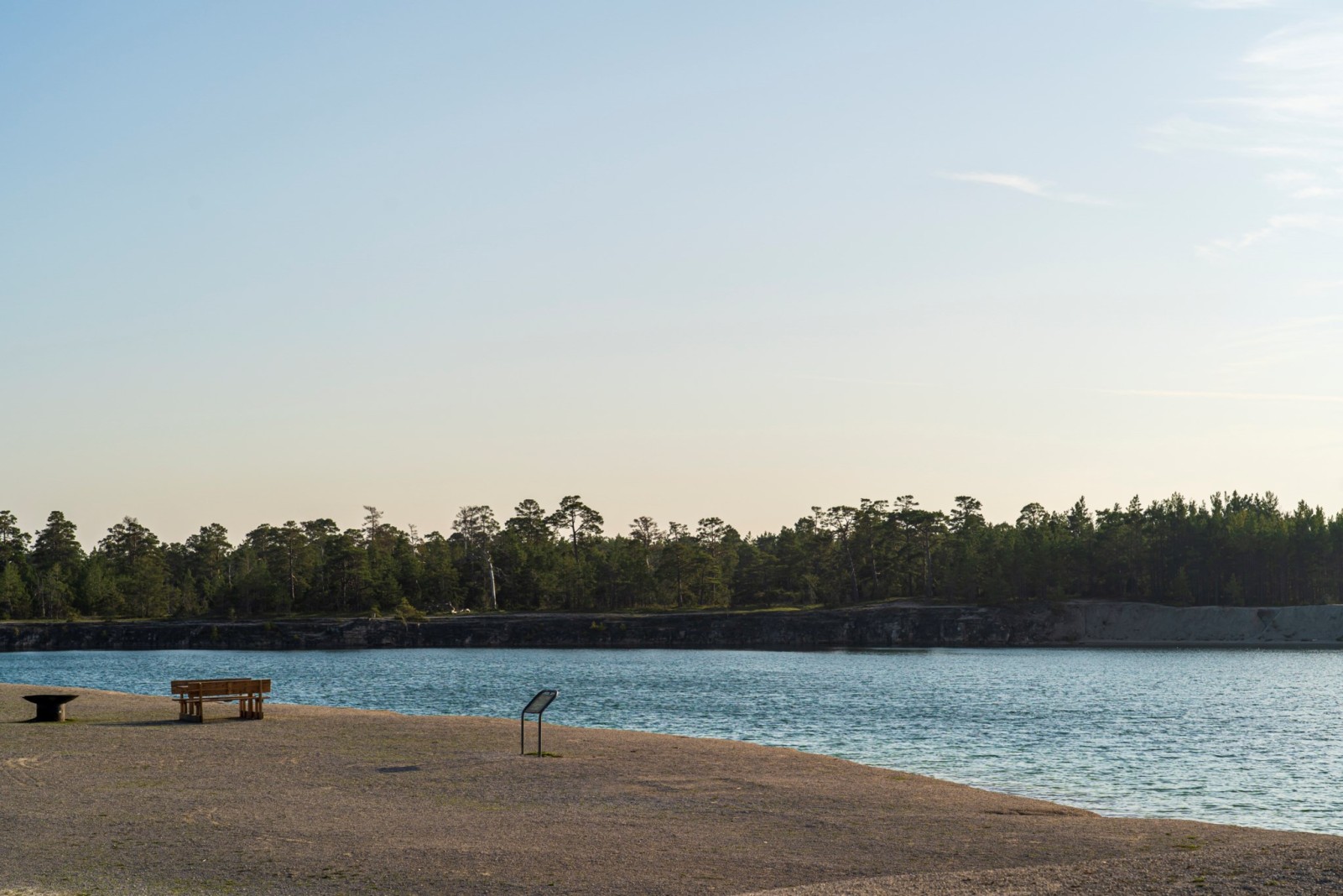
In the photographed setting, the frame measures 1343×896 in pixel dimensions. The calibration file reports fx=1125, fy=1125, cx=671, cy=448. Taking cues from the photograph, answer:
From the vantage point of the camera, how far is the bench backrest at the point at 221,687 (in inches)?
1539

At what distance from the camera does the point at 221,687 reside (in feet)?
131

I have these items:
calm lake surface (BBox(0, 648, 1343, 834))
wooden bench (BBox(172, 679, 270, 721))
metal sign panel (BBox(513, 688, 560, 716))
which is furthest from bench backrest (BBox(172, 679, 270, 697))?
calm lake surface (BBox(0, 648, 1343, 834))

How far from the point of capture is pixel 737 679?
83312 millimetres

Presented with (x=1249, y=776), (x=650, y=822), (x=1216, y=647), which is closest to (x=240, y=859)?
(x=650, y=822)

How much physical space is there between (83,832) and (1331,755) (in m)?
41.0

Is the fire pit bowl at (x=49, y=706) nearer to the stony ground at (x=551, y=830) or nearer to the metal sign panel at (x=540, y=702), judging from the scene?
the stony ground at (x=551, y=830)

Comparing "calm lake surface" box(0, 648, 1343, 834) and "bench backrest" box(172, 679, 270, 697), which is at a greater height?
"bench backrest" box(172, 679, 270, 697)

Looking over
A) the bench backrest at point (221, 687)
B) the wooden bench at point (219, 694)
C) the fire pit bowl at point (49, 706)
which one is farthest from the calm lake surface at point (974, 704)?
the fire pit bowl at point (49, 706)

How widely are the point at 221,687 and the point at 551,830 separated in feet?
77.6

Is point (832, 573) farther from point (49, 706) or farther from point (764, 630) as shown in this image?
point (49, 706)

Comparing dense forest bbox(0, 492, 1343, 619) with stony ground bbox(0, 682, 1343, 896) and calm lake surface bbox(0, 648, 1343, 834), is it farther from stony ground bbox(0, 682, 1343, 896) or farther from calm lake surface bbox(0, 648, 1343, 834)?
stony ground bbox(0, 682, 1343, 896)

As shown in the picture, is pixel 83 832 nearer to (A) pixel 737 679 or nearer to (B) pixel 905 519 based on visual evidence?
(A) pixel 737 679

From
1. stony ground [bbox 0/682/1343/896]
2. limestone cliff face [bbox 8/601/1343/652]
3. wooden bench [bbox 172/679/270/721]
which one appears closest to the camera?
stony ground [bbox 0/682/1343/896]

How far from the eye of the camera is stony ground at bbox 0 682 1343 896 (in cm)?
1656
